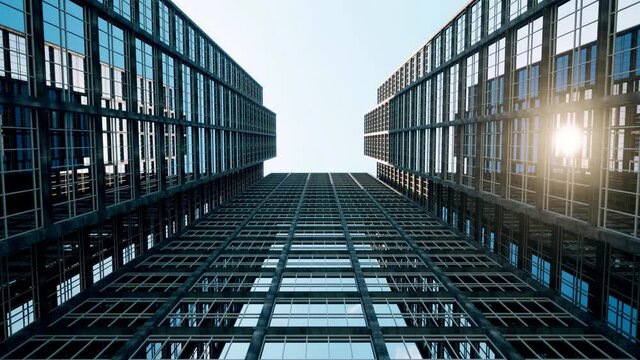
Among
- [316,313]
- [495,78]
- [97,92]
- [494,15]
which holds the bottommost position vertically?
[316,313]

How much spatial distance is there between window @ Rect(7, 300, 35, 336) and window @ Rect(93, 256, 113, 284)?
582 centimetres

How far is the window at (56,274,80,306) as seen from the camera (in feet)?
77.2

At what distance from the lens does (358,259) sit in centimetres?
3456

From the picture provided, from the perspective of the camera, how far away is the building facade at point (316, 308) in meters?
20.5

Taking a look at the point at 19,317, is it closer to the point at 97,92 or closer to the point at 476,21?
the point at 97,92

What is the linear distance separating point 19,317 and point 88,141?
12071 mm

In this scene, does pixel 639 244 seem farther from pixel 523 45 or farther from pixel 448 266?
pixel 523 45

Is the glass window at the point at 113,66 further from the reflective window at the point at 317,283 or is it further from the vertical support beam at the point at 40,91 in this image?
the reflective window at the point at 317,283

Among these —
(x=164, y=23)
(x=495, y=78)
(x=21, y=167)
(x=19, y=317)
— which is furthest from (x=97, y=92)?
(x=495, y=78)

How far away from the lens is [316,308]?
2558 centimetres

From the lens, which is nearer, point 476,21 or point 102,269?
point 102,269

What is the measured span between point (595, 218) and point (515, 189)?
32.0 feet

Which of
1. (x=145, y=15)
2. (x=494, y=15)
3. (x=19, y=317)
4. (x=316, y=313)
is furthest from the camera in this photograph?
(x=494, y=15)

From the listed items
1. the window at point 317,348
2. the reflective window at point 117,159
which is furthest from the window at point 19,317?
the window at point 317,348
